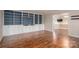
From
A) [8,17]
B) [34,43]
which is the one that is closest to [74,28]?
[34,43]

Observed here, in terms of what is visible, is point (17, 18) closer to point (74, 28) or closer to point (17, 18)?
point (17, 18)

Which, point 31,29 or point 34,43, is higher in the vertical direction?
point 31,29

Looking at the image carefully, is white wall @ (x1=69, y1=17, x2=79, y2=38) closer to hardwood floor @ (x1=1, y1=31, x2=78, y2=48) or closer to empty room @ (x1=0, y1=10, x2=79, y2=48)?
empty room @ (x1=0, y1=10, x2=79, y2=48)

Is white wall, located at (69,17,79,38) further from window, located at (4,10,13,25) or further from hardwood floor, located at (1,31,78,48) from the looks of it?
window, located at (4,10,13,25)

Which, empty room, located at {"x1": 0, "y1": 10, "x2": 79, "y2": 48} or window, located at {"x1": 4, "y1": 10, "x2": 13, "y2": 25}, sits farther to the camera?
window, located at {"x1": 4, "y1": 10, "x2": 13, "y2": 25}

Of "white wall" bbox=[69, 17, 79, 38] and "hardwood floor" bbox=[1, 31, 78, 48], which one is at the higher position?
"white wall" bbox=[69, 17, 79, 38]

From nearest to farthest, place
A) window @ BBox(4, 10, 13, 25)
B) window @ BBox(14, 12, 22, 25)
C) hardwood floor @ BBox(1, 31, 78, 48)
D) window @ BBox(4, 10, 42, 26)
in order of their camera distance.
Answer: hardwood floor @ BBox(1, 31, 78, 48), window @ BBox(4, 10, 13, 25), window @ BBox(4, 10, 42, 26), window @ BBox(14, 12, 22, 25)

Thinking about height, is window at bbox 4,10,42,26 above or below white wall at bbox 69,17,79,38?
above

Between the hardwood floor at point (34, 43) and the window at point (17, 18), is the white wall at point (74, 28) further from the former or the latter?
the window at point (17, 18)

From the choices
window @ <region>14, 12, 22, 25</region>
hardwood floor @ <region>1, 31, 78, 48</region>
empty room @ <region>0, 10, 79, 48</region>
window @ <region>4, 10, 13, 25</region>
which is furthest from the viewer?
window @ <region>14, 12, 22, 25</region>

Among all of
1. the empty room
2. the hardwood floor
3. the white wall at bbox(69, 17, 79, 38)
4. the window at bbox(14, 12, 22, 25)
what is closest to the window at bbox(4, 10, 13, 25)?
the empty room

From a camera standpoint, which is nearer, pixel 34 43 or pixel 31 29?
pixel 34 43

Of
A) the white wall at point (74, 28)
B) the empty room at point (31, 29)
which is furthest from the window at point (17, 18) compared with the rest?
the white wall at point (74, 28)
